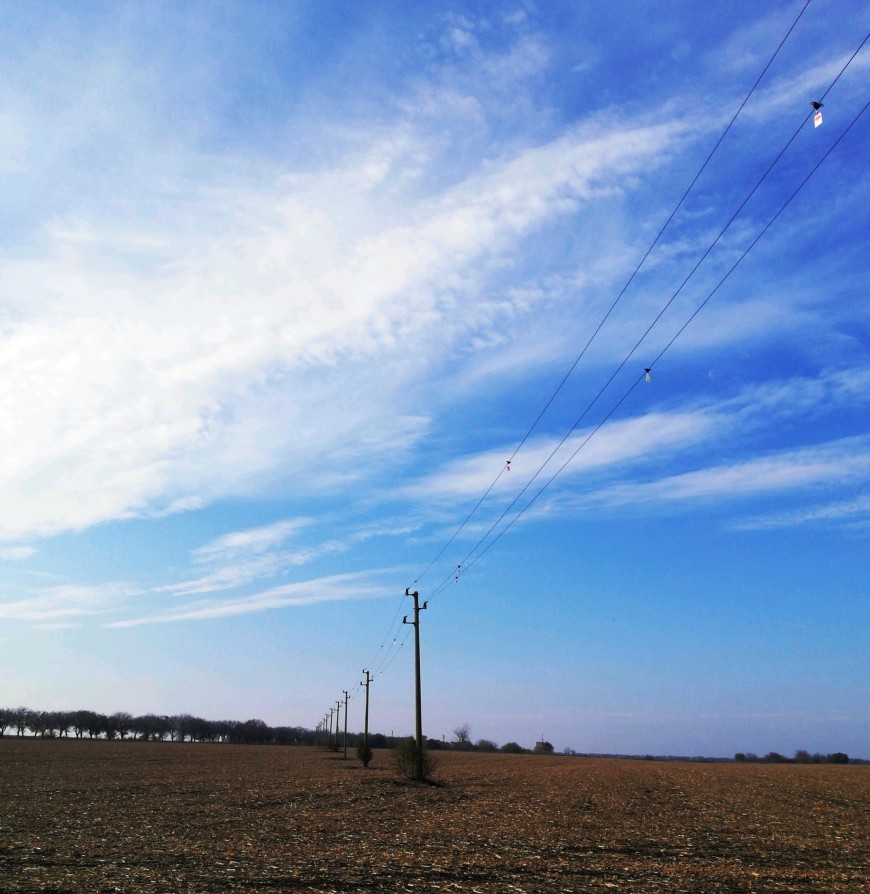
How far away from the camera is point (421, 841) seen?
1869 centimetres

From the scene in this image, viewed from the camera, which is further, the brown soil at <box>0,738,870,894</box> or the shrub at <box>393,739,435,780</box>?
the shrub at <box>393,739,435,780</box>

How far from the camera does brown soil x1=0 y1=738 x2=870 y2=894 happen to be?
13781mm

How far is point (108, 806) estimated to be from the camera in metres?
27.0

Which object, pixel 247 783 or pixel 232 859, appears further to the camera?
pixel 247 783

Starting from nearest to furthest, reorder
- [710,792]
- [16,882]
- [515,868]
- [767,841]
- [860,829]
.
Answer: [16,882] → [515,868] → [767,841] → [860,829] → [710,792]

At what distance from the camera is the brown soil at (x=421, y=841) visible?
543 inches

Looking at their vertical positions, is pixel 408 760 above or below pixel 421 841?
below

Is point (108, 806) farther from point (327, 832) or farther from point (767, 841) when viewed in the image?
point (767, 841)

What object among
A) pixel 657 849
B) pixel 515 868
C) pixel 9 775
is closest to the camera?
pixel 515 868

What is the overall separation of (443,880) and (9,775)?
38.6 meters

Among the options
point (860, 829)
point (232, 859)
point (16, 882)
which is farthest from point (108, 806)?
point (860, 829)

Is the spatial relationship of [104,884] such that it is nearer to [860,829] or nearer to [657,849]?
[657,849]

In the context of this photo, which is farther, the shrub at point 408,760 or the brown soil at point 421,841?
the shrub at point 408,760

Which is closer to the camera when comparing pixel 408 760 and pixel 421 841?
pixel 421 841
